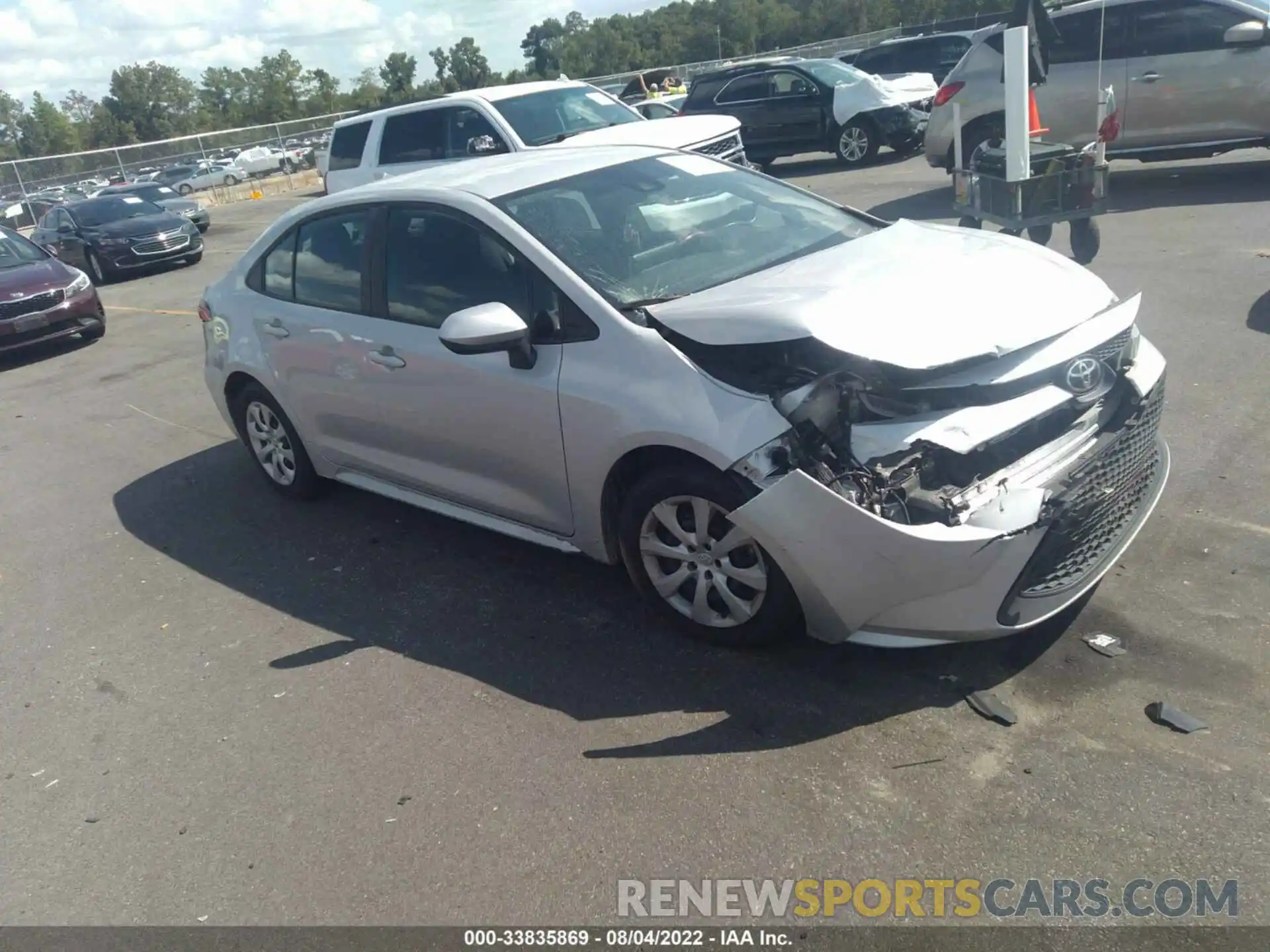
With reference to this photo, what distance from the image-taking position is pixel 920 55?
22812 millimetres

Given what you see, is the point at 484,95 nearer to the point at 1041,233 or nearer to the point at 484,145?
the point at 484,145

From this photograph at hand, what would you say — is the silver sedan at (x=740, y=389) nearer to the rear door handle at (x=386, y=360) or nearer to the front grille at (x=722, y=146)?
the rear door handle at (x=386, y=360)

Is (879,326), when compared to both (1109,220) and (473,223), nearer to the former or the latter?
(473,223)

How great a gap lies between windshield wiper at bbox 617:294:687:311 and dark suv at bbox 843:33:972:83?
20.0 m

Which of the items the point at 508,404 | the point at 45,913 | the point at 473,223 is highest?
the point at 473,223

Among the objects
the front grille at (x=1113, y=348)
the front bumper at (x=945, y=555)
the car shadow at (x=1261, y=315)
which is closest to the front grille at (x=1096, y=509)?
the front bumper at (x=945, y=555)

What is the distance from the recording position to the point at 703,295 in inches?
162

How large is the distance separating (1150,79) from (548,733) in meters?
11.0

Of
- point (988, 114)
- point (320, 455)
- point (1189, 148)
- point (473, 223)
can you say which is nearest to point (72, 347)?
point (320, 455)

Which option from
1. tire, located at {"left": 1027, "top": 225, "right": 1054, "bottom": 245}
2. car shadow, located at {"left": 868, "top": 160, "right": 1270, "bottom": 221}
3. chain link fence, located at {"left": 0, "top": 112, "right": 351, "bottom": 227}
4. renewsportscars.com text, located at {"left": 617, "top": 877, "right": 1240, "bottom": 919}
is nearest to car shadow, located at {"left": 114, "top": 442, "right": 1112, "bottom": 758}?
renewsportscars.com text, located at {"left": 617, "top": 877, "right": 1240, "bottom": 919}

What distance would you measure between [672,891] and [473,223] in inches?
112

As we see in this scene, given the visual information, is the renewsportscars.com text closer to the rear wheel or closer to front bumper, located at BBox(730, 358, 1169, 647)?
front bumper, located at BBox(730, 358, 1169, 647)

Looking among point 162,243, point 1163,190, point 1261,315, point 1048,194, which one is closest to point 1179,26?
point 1163,190

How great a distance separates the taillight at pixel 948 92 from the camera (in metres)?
12.4
